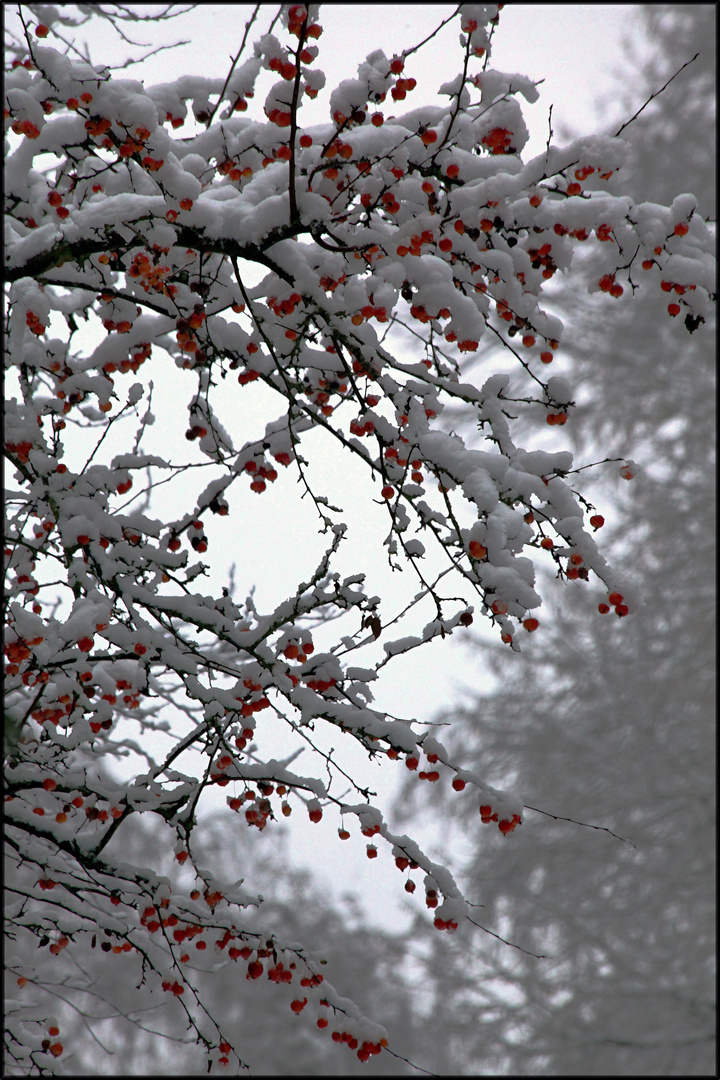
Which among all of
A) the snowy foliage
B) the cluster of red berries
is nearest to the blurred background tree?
the snowy foliage

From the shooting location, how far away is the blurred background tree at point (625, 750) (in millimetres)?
7707

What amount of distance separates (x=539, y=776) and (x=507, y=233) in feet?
25.3

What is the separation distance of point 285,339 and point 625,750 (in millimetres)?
6692

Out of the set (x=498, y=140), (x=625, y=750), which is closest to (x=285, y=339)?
(x=498, y=140)

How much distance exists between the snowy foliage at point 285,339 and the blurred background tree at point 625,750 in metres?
5.17

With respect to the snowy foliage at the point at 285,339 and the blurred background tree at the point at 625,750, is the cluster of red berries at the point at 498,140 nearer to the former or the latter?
the snowy foliage at the point at 285,339

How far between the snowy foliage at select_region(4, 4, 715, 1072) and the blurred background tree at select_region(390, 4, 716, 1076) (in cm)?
517

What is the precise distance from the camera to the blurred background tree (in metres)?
7.71

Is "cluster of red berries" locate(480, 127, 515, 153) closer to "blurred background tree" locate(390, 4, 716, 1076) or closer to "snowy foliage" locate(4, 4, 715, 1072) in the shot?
"snowy foliage" locate(4, 4, 715, 1072)

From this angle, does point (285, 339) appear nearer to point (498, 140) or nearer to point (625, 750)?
point (498, 140)

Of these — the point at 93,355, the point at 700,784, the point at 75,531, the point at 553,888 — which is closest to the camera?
the point at 75,531

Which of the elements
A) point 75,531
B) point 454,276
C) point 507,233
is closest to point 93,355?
point 75,531

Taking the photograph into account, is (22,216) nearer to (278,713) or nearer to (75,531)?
(75,531)

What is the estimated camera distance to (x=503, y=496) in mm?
2389
